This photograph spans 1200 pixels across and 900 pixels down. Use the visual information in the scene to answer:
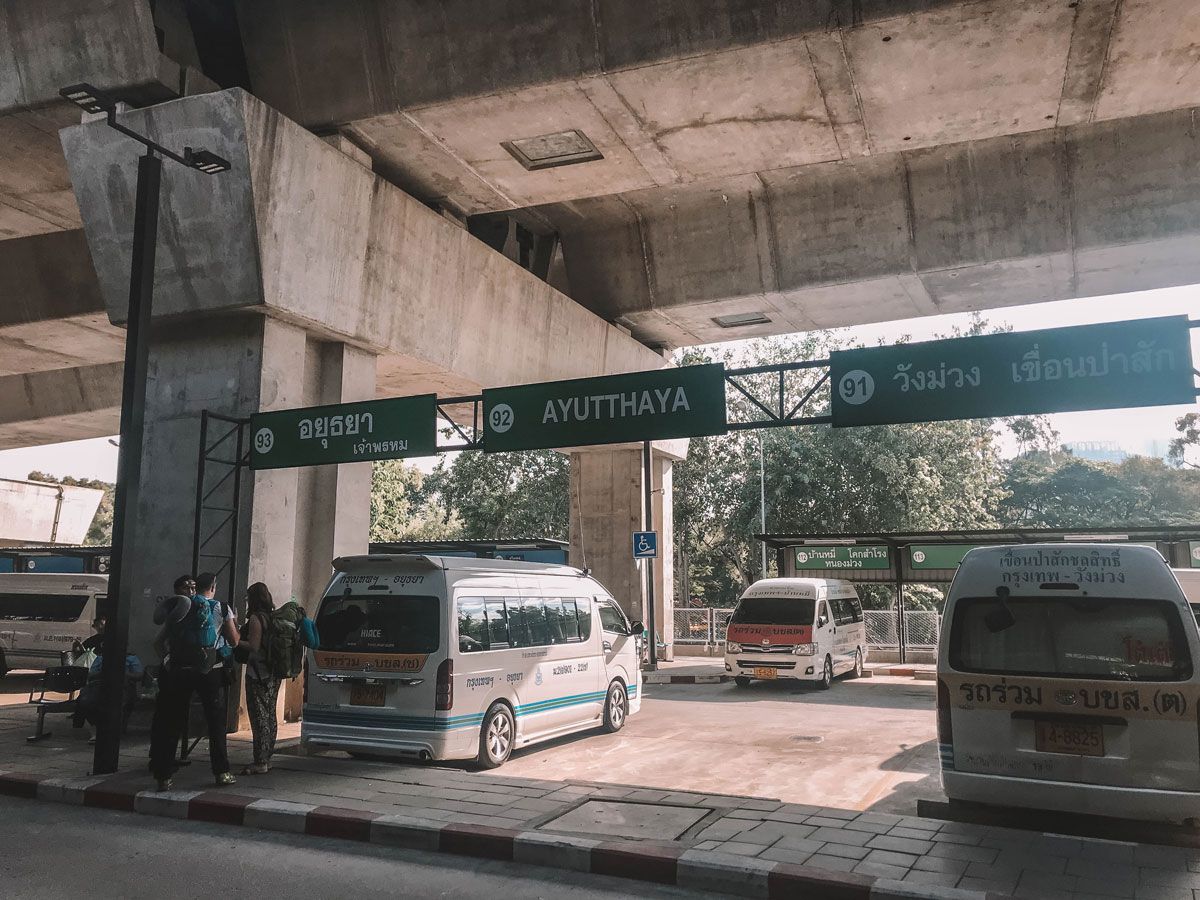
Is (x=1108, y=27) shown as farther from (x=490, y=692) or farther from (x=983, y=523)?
(x=983, y=523)

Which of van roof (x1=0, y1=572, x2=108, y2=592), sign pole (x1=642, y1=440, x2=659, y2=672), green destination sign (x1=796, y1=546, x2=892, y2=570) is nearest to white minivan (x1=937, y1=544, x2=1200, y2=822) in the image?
sign pole (x1=642, y1=440, x2=659, y2=672)

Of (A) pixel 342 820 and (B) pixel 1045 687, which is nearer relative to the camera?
(B) pixel 1045 687

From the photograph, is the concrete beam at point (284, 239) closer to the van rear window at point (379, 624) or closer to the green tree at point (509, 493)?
the van rear window at point (379, 624)

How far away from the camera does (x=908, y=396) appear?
9.52 meters

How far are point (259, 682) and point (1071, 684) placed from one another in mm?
6753

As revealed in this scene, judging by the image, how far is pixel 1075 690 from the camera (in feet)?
19.9

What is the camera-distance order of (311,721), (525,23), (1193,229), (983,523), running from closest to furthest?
1. (311,721)
2. (525,23)
3. (1193,229)
4. (983,523)

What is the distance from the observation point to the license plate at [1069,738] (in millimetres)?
5914

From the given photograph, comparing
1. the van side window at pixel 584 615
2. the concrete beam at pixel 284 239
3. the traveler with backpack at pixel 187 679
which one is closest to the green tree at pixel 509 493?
the concrete beam at pixel 284 239

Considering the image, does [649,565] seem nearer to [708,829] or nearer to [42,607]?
[42,607]

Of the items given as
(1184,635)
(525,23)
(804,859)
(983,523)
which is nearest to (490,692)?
(804,859)

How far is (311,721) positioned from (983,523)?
34.7 m

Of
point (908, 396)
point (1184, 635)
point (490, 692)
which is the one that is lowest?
point (490, 692)

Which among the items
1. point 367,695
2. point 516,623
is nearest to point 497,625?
point 516,623
